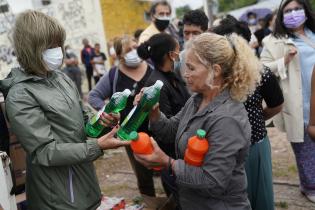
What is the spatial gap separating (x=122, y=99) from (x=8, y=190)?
80 centimetres

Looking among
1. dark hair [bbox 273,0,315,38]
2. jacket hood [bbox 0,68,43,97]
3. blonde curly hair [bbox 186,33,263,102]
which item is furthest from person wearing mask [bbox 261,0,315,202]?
jacket hood [bbox 0,68,43,97]

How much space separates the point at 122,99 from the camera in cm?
230

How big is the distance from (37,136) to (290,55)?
2723mm

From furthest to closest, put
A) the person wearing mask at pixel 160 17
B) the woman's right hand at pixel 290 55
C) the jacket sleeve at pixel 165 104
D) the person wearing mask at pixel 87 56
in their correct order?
the person wearing mask at pixel 87 56, the person wearing mask at pixel 160 17, the woman's right hand at pixel 290 55, the jacket sleeve at pixel 165 104

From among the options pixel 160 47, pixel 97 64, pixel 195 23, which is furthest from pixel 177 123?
pixel 97 64

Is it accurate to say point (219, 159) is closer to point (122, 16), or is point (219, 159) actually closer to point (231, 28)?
point (231, 28)

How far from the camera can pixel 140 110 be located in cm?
→ 229

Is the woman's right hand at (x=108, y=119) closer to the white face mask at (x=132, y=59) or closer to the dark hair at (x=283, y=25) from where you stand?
the white face mask at (x=132, y=59)

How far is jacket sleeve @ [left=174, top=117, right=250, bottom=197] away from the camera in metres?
1.88

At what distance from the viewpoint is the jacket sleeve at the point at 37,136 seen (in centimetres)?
207

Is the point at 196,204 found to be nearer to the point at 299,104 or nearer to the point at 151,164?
the point at 151,164

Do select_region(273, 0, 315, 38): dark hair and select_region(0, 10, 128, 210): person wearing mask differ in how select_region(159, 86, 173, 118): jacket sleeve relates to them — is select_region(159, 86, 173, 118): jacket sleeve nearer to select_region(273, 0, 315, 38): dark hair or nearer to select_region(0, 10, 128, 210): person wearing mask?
select_region(0, 10, 128, 210): person wearing mask

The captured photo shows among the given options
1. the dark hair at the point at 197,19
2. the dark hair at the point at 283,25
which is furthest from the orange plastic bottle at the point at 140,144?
the dark hair at the point at 283,25

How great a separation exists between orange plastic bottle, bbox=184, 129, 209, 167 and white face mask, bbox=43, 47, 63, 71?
0.92 m
